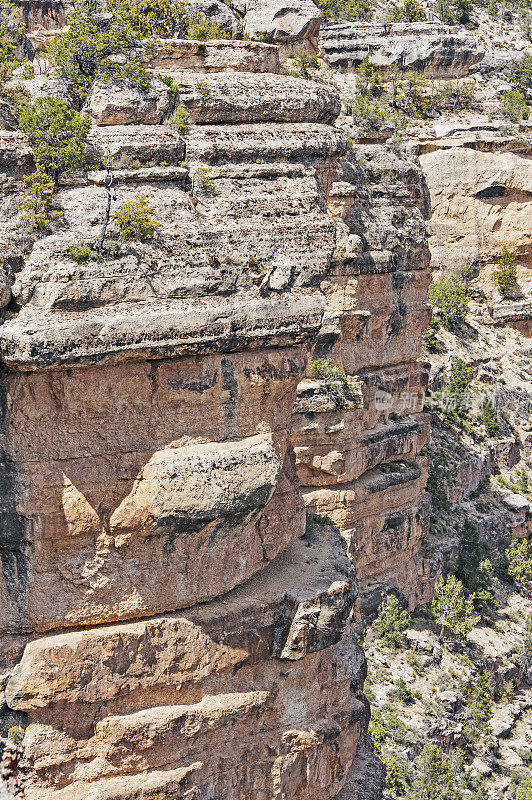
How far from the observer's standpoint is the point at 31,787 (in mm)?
21953

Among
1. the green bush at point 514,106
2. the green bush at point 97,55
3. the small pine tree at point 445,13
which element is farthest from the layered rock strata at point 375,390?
the small pine tree at point 445,13

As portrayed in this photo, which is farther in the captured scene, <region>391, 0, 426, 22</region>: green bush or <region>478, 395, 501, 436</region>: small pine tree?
<region>391, 0, 426, 22</region>: green bush

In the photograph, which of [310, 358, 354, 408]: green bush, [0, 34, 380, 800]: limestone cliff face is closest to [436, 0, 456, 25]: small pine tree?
[310, 358, 354, 408]: green bush

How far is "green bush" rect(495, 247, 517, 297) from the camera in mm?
84750

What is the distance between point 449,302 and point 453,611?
97.7ft

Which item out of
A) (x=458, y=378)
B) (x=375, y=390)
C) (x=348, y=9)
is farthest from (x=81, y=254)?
(x=348, y=9)

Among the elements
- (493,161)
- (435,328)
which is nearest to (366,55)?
(493,161)

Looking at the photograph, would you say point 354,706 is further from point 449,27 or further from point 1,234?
point 449,27

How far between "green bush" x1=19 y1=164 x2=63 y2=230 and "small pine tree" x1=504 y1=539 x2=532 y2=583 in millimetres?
49403

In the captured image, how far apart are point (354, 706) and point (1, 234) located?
15637 millimetres

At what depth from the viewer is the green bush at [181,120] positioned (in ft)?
85.7

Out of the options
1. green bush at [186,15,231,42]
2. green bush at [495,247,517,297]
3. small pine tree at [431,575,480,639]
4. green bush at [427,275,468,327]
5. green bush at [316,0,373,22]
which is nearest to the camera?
green bush at [186,15,231,42]

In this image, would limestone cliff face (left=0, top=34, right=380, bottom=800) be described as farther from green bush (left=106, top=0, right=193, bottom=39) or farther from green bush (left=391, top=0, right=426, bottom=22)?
green bush (left=391, top=0, right=426, bottom=22)

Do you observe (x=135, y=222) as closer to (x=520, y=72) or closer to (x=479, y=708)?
(x=479, y=708)
